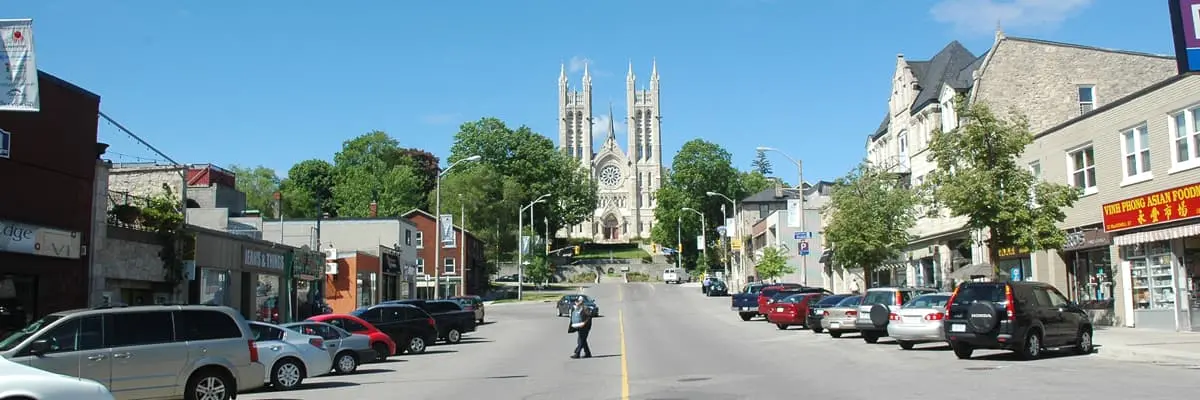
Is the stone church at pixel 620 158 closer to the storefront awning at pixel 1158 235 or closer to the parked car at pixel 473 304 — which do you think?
the parked car at pixel 473 304

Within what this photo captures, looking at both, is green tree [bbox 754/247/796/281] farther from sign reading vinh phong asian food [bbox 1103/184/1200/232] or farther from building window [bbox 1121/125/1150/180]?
building window [bbox 1121/125/1150/180]

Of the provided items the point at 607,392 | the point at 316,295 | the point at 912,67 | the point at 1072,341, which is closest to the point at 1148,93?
the point at 1072,341

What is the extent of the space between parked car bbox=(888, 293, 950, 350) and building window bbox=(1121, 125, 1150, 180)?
27.7 ft

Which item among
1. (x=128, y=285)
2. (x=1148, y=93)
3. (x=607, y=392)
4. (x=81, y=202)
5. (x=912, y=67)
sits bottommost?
(x=607, y=392)

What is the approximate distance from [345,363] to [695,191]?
96645mm

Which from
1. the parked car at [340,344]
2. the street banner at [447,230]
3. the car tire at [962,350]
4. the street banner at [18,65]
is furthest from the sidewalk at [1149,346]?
the street banner at [447,230]

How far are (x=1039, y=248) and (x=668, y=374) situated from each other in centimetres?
1414

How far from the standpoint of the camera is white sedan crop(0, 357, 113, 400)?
8844 millimetres

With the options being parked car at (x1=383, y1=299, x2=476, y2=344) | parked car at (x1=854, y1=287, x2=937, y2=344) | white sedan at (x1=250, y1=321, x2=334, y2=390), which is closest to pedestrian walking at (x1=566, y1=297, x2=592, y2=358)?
white sedan at (x1=250, y1=321, x2=334, y2=390)

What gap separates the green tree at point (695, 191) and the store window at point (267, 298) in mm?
79609

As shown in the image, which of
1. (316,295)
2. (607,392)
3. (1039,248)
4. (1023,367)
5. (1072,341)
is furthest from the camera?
(316,295)

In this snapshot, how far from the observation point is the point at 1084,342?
2100 centimetres

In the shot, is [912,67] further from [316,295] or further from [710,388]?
[710,388]

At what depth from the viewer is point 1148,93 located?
26281 mm
